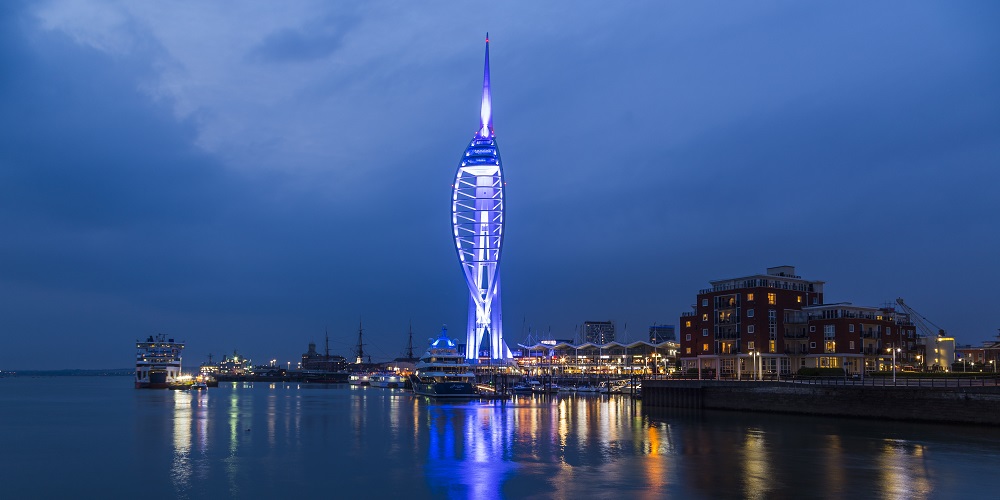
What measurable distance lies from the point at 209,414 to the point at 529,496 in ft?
202

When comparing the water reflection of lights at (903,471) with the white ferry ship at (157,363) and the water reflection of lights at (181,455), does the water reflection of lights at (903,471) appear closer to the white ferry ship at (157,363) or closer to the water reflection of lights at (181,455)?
the water reflection of lights at (181,455)

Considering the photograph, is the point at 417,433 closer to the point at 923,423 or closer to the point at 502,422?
the point at 502,422

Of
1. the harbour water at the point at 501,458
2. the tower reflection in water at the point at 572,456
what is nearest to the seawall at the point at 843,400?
the harbour water at the point at 501,458

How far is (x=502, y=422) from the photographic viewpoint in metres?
73.6

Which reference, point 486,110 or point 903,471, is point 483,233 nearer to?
point 486,110

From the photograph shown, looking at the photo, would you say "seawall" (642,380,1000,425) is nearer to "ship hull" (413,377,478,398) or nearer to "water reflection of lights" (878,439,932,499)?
"water reflection of lights" (878,439,932,499)

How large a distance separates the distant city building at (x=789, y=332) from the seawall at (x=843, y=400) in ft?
32.8

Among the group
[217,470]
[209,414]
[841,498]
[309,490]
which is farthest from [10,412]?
[841,498]

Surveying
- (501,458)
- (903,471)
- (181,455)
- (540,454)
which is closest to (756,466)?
(903,471)

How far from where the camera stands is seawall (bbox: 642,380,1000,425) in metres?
63.2

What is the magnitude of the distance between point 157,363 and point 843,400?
148m

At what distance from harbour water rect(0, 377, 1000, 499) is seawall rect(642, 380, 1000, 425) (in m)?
2.07

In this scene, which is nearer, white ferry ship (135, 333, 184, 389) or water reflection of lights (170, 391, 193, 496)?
water reflection of lights (170, 391, 193, 496)

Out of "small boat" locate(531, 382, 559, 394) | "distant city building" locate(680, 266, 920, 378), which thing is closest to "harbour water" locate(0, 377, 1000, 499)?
"distant city building" locate(680, 266, 920, 378)
